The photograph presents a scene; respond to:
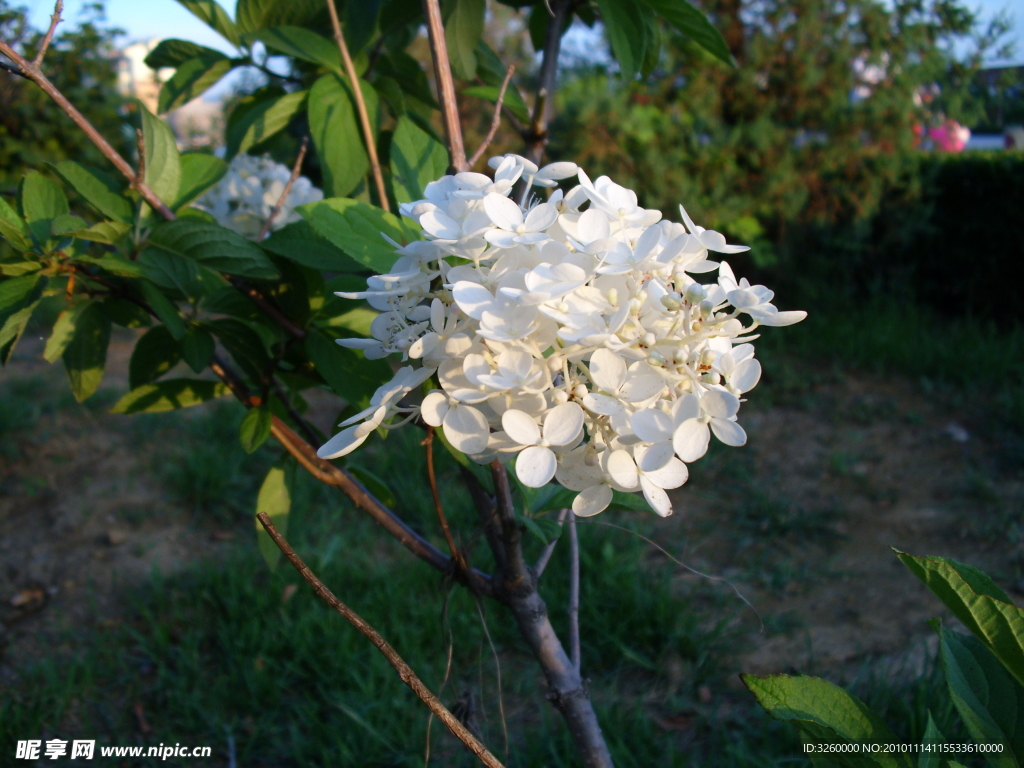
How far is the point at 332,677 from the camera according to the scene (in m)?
2.04

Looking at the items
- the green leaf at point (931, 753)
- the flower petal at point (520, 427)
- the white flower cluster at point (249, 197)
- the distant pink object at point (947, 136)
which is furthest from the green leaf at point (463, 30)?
the distant pink object at point (947, 136)

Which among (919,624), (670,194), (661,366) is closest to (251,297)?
(661,366)

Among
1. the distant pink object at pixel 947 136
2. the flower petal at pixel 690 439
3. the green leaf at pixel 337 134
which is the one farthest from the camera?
the distant pink object at pixel 947 136

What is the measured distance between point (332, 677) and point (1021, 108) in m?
7.31

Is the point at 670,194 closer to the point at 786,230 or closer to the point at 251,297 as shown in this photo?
the point at 786,230

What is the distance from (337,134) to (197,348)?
44 centimetres

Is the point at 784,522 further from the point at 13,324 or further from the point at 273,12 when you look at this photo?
the point at 13,324

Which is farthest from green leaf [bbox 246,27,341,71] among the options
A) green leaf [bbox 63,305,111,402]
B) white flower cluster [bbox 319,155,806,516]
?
white flower cluster [bbox 319,155,806,516]

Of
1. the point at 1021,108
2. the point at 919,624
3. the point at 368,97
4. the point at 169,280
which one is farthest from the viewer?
the point at 1021,108

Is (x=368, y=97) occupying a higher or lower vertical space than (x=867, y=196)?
higher

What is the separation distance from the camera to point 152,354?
120cm

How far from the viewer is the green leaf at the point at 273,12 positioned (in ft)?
4.49

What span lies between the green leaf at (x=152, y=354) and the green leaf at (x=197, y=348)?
8cm

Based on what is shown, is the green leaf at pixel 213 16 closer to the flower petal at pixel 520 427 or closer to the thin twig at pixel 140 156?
the thin twig at pixel 140 156
